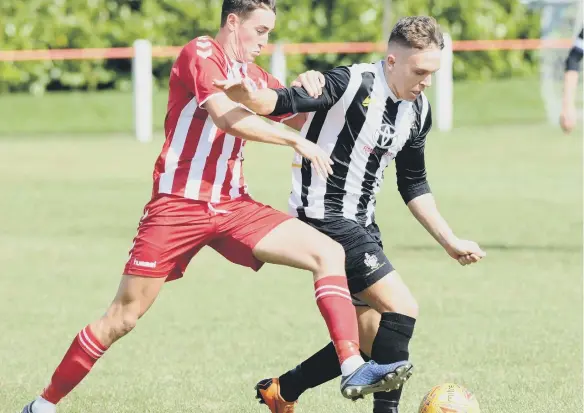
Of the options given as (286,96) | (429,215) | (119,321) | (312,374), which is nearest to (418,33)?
(286,96)

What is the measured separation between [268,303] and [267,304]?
40 millimetres

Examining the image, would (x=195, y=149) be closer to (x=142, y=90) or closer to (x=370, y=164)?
(x=370, y=164)

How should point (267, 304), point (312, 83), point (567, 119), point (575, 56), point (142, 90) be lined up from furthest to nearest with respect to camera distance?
point (142, 90) → point (575, 56) → point (567, 119) → point (267, 304) → point (312, 83)

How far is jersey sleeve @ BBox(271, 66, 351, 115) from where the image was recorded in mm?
5773

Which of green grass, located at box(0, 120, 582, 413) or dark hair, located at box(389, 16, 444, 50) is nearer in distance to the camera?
dark hair, located at box(389, 16, 444, 50)

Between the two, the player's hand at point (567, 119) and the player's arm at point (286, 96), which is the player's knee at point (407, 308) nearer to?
the player's arm at point (286, 96)

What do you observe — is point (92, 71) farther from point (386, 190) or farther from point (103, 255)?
point (103, 255)

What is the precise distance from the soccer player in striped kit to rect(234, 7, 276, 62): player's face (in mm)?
372

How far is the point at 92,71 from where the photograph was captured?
25766 mm

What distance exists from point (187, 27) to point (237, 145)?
19.7m

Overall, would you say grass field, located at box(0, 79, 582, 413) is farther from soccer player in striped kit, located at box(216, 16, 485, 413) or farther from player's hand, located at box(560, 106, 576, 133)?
player's hand, located at box(560, 106, 576, 133)

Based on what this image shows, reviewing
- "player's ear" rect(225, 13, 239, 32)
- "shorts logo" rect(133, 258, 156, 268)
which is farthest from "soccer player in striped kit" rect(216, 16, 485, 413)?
"shorts logo" rect(133, 258, 156, 268)

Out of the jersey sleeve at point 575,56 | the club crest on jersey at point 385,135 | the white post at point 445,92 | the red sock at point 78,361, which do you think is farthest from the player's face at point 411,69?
the white post at point 445,92

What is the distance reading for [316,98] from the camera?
5.88m
